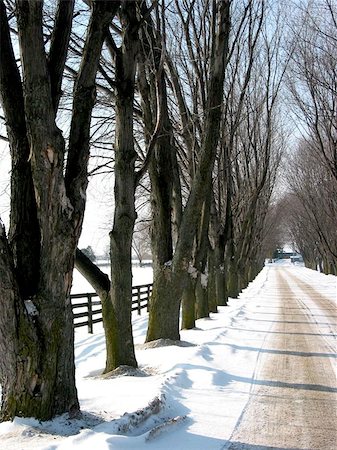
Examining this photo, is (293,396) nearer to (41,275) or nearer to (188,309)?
(41,275)

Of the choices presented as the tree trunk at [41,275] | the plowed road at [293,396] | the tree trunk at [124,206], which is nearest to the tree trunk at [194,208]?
the tree trunk at [124,206]

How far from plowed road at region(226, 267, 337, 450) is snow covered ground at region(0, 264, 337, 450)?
0.46 feet

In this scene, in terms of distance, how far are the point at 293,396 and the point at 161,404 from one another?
5.99 feet

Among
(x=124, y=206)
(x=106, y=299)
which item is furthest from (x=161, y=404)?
(x=124, y=206)

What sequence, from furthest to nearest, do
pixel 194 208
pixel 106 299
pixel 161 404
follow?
pixel 194 208, pixel 106 299, pixel 161 404

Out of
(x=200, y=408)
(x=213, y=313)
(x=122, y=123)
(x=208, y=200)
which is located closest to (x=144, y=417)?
(x=200, y=408)

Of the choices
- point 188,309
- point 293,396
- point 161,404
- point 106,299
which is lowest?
point 293,396

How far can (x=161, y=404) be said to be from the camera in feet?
17.3

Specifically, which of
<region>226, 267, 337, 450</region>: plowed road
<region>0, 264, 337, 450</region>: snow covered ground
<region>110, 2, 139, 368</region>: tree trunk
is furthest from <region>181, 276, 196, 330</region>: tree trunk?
<region>110, 2, 139, 368</region>: tree trunk

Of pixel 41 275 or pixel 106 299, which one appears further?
pixel 106 299

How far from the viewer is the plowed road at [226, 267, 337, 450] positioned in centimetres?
463

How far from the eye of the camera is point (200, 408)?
5.58 meters

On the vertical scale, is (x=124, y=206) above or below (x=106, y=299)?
above

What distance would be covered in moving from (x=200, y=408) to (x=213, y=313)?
11259mm
